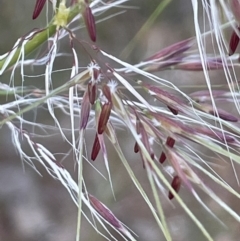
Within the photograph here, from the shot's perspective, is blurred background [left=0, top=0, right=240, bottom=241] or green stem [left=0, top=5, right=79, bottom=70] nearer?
green stem [left=0, top=5, right=79, bottom=70]

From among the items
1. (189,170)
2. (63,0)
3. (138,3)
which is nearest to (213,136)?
(189,170)

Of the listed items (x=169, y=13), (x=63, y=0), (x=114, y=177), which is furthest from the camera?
(x=169, y=13)

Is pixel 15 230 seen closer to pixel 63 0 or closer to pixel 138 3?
pixel 138 3

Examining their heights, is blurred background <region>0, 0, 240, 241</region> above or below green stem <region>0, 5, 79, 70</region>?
below

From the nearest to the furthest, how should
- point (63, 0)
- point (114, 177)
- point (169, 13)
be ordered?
point (63, 0) < point (114, 177) < point (169, 13)

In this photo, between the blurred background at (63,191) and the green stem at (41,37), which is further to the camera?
the blurred background at (63,191)

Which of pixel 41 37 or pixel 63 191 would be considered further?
pixel 63 191

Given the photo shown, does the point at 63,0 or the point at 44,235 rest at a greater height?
the point at 63,0

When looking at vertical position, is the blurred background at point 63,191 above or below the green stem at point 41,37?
below

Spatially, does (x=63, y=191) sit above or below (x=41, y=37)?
below

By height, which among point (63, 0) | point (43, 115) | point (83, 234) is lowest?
point (83, 234)

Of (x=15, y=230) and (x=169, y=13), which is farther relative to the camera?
(x=169, y=13)
